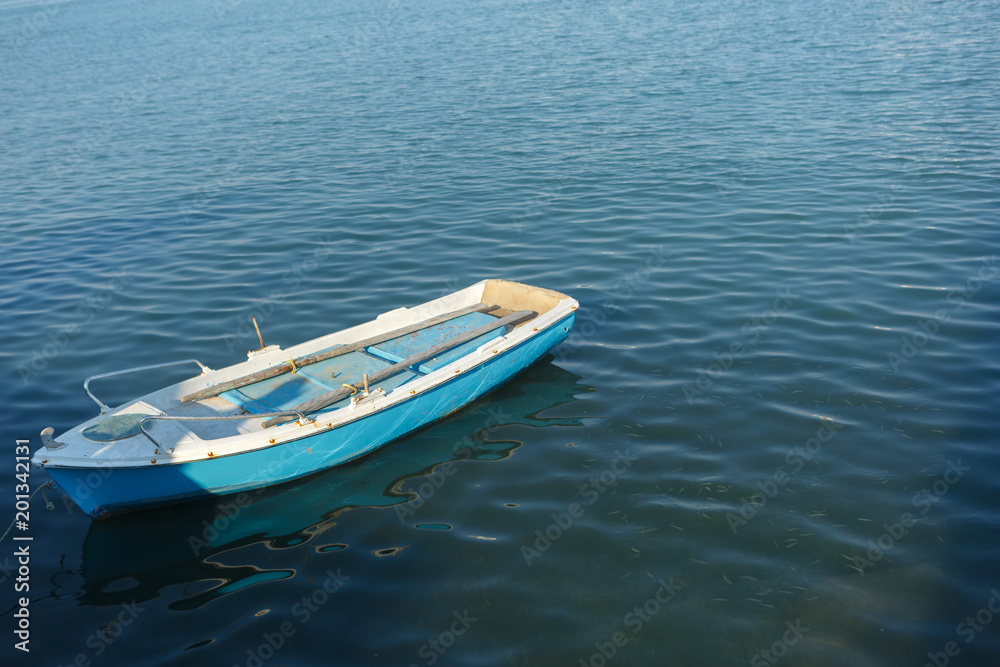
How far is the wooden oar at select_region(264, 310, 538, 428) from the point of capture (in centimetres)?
871

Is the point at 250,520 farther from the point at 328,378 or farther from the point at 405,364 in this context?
the point at 405,364

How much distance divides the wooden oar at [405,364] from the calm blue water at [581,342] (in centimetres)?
84

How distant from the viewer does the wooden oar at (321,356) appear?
30.4 ft

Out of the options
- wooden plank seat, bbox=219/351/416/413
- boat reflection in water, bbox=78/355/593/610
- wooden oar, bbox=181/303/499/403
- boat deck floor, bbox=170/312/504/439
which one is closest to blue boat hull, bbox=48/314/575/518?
boat reflection in water, bbox=78/355/593/610

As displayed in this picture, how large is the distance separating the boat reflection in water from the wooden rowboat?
22cm

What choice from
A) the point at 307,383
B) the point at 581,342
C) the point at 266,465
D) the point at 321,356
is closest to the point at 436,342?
the point at 321,356

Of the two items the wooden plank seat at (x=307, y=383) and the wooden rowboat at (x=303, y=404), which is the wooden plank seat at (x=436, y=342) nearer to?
the wooden rowboat at (x=303, y=404)

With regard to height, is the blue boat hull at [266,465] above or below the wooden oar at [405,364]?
below

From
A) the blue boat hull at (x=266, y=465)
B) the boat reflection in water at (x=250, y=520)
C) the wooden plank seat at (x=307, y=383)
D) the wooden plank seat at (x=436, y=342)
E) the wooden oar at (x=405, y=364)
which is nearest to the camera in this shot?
the boat reflection in water at (x=250, y=520)

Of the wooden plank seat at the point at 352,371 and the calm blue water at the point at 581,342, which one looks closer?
the calm blue water at the point at 581,342

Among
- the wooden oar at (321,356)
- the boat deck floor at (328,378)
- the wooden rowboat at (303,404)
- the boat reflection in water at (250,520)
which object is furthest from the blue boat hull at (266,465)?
the wooden oar at (321,356)

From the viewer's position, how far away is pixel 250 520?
8.20 m

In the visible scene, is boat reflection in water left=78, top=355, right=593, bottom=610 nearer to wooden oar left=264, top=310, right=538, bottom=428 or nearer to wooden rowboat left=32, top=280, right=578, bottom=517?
wooden rowboat left=32, top=280, right=578, bottom=517

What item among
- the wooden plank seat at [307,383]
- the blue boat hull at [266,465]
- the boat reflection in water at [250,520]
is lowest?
the boat reflection in water at [250,520]
